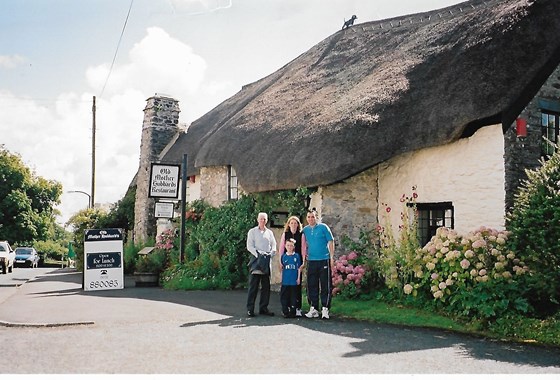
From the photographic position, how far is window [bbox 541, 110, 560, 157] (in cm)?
1051

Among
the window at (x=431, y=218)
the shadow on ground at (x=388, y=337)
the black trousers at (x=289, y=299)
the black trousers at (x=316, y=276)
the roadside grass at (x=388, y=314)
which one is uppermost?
the window at (x=431, y=218)

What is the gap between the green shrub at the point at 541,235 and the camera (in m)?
7.73

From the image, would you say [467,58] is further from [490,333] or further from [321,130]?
[490,333]

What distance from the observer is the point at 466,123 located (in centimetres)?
1002

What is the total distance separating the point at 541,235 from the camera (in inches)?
308

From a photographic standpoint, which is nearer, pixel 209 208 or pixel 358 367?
pixel 358 367

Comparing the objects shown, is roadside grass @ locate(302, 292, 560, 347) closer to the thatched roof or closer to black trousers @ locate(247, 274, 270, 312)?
black trousers @ locate(247, 274, 270, 312)

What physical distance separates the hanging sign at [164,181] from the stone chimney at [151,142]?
6.80 m

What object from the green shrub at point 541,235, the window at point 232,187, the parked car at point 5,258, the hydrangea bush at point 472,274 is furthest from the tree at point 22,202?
the green shrub at point 541,235

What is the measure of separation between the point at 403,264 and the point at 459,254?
4.26 ft

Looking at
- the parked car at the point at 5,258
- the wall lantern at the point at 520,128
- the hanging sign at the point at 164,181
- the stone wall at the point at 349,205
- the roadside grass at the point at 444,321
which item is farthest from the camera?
the parked car at the point at 5,258

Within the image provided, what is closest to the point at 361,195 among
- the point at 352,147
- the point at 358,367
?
the point at 352,147

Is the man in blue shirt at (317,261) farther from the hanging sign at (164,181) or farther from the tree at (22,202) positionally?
the tree at (22,202)

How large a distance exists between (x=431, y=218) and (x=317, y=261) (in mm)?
3295
